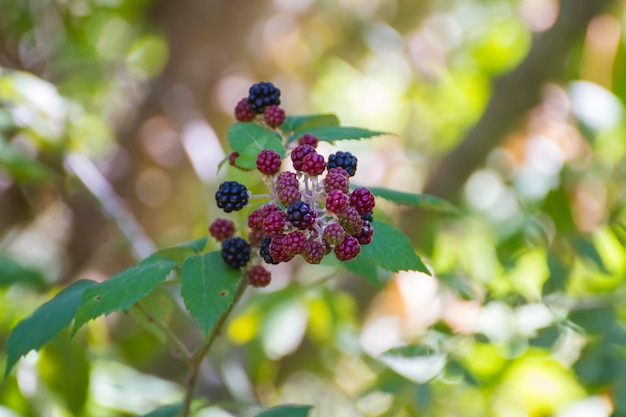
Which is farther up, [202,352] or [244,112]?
[244,112]

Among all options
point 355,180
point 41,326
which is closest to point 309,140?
point 41,326

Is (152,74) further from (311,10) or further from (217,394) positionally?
(217,394)

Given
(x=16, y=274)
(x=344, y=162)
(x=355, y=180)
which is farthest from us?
(x=355, y=180)

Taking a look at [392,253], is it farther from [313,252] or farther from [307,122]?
[307,122]

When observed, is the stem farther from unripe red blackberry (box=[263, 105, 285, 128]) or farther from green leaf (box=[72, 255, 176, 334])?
unripe red blackberry (box=[263, 105, 285, 128])

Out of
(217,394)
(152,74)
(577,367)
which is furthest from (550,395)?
(152,74)

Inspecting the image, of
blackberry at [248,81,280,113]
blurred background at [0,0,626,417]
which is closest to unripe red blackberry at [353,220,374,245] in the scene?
blackberry at [248,81,280,113]

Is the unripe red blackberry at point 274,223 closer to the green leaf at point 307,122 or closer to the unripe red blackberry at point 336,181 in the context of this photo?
the unripe red blackberry at point 336,181
